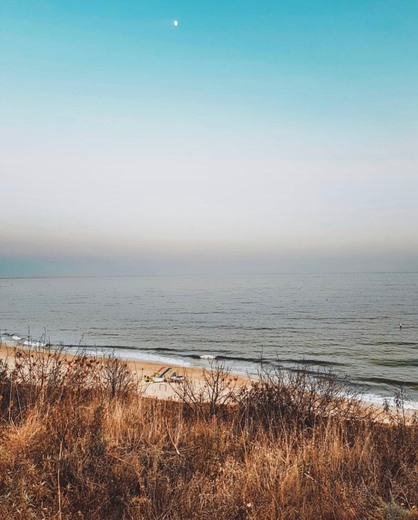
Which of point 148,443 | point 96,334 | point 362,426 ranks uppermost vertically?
point 148,443

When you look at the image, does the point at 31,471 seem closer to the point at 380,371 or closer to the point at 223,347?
the point at 380,371

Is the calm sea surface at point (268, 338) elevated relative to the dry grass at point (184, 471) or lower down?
lower down

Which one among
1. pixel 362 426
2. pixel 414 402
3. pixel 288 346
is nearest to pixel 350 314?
pixel 288 346

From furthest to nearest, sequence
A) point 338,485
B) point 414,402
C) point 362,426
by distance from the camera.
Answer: point 414,402
point 362,426
point 338,485

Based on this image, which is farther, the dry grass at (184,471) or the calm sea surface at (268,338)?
the calm sea surface at (268,338)

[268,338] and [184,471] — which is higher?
[184,471]

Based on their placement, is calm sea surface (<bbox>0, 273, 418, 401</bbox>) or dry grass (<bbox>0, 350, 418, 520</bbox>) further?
calm sea surface (<bbox>0, 273, 418, 401</bbox>)

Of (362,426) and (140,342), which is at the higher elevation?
(362,426)

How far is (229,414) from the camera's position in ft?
26.1

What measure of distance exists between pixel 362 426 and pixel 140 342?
27257mm

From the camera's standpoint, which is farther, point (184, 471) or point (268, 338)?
point (268, 338)

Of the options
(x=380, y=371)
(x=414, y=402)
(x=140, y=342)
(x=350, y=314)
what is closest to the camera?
(x=414, y=402)

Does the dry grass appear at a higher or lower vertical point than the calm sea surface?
higher

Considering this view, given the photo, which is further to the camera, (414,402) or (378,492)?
(414,402)
